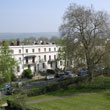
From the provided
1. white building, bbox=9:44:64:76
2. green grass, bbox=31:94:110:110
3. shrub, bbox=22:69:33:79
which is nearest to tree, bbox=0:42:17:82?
white building, bbox=9:44:64:76

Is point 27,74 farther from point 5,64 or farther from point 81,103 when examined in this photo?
point 81,103

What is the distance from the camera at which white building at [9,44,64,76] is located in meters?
59.3

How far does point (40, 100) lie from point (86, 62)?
1586 centimetres

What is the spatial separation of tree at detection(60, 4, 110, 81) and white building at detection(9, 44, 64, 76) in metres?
19.2

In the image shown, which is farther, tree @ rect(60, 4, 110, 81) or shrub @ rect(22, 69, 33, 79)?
shrub @ rect(22, 69, 33, 79)

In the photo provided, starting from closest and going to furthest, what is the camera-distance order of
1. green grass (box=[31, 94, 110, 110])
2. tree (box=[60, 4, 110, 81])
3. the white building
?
green grass (box=[31, 94, 110, 110]), tree (box=[60, 4, 110, 81]), the white building

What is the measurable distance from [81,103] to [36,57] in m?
35.7

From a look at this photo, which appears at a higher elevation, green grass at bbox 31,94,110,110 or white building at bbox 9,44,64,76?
white building at bbox 9,44,64,76

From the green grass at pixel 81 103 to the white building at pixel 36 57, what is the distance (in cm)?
2663

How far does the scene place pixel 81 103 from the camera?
3083 centimetres

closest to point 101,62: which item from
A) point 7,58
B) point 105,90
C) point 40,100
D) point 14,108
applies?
point 105,90

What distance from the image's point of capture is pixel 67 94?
3762cm

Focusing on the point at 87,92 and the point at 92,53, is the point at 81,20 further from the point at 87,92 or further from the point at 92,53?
the point at 87,92

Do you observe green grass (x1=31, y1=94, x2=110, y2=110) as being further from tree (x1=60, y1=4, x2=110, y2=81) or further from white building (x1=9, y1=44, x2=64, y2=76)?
white building (x1=9, y1=44, x2=64, y2=76)
